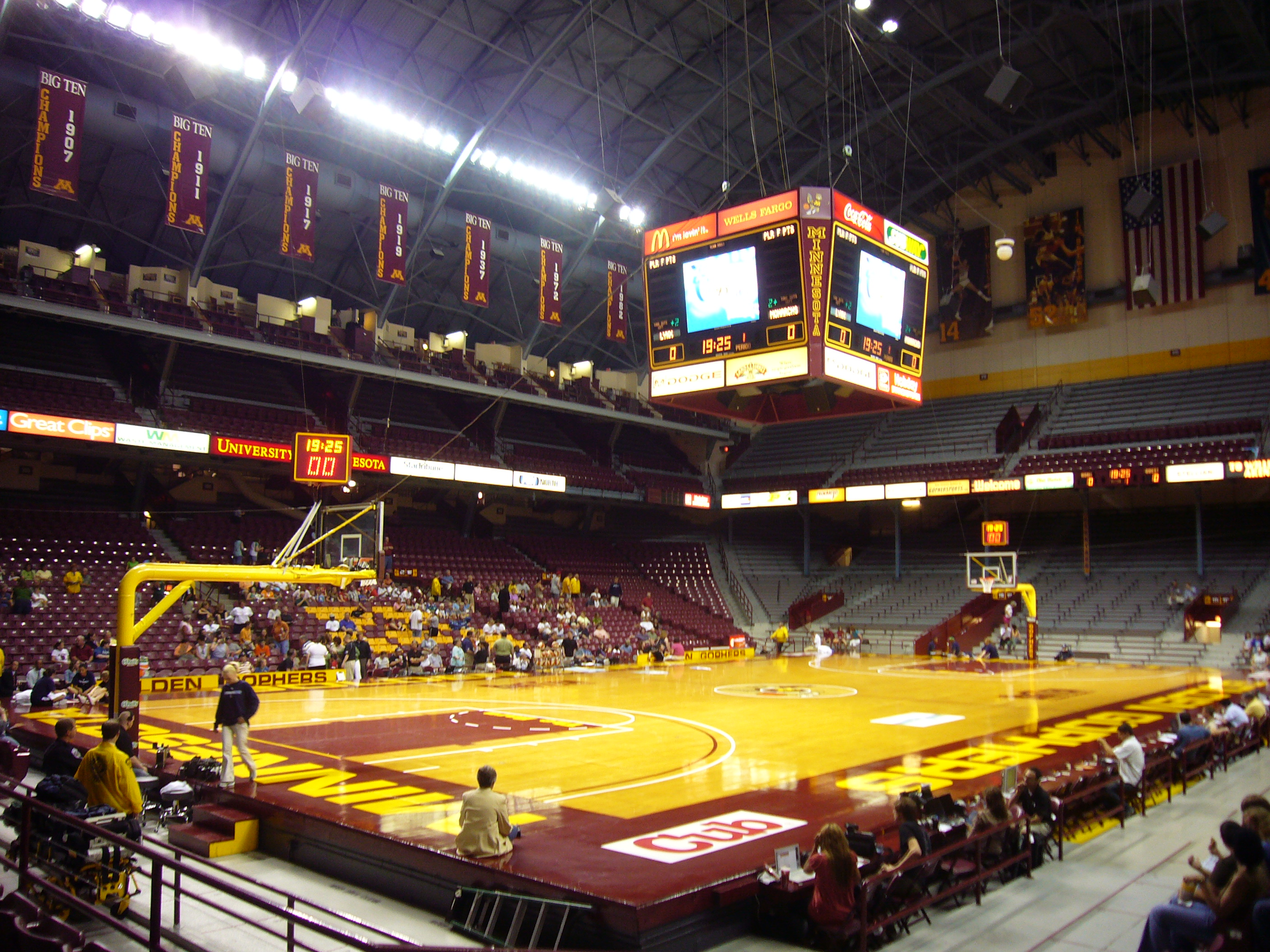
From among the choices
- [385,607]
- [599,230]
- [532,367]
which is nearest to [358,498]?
[385,607]

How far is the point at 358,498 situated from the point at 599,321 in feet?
48.9

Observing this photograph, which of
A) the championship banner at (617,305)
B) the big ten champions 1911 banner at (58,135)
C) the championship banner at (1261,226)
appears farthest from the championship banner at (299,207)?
the championship banner at (1261,226)

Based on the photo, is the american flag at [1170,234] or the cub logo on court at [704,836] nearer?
the cub logo on court at [704,836]

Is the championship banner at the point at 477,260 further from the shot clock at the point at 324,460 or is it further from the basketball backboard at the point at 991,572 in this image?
the basketball backboard at the point at 991,572

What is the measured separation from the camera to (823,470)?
44.6 metres

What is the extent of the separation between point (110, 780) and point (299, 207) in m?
22.2

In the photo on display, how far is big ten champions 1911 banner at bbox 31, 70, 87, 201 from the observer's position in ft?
74.4

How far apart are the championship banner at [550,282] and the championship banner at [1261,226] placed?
27.6 metres

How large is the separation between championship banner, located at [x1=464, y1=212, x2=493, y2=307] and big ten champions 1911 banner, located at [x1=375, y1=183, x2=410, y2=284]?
7.54ft

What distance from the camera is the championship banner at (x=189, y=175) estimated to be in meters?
25.0

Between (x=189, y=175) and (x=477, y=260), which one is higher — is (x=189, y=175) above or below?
above

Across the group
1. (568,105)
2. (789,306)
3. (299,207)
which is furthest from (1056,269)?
(299,207)

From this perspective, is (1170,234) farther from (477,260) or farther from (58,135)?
(58,135)

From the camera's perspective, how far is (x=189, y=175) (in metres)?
25.3
